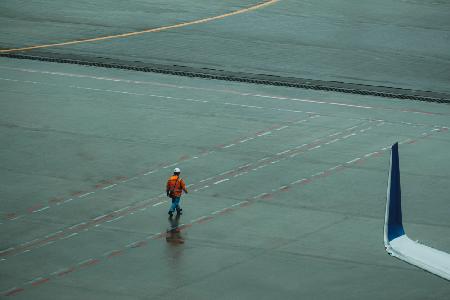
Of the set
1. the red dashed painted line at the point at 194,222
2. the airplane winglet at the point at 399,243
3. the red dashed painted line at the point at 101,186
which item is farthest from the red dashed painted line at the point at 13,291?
the airplane winglet at the point at 399,243

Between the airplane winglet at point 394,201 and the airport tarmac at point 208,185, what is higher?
the airplane winglet at point 394,201

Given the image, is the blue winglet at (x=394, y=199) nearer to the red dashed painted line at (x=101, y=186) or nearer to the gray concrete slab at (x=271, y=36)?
the red dashed painted line at (x=101, y=186)

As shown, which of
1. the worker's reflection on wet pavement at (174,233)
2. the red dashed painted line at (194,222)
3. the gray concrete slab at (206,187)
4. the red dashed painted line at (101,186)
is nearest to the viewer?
the red dashed painted line at (194,222)

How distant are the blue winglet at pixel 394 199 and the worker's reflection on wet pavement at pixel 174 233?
13.9 m

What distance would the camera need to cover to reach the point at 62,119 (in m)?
57.6

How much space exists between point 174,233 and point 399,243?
48.1ft

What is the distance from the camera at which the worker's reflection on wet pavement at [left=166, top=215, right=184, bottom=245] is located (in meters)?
41.8

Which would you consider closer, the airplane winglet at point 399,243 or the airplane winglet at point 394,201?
the airplane winglet at point 394,201

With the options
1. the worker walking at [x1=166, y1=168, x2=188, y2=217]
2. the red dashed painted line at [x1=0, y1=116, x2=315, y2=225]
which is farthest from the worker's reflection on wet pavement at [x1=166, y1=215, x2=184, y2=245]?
the red dashed painted line at [x1=0, y1=116, x2=315, y2=225]

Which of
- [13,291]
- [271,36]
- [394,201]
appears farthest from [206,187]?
[271,36]

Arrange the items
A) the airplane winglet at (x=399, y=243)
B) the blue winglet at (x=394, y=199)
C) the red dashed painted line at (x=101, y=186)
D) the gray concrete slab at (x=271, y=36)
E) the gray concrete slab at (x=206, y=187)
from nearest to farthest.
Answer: the blue winglet at (x=394, y=199) < the airplane winglet at (x=399, y=243) < the gray concrete slab at (x=206, y=187) < the red dashed painted line at (x=101, y=186) < the gray concrete slab at (x=271, y=36)

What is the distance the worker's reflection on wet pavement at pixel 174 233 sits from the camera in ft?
137

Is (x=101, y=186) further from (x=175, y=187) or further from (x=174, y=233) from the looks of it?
(x=174, y=233)

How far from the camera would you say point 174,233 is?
42.6 metres
